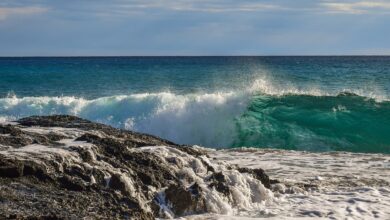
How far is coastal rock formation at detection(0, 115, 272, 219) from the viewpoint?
6.12 m

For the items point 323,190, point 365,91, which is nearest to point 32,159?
point 323,190

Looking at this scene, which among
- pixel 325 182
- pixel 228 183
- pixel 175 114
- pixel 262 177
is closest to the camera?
pixel 228 183

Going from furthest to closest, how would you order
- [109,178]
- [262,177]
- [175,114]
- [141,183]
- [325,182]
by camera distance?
[175,114] < [325,182] < [262,177] < [141,183] < [109,178]

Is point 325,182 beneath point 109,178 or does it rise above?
beneath

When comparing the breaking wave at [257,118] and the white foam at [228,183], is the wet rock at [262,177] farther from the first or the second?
the breaking wave at [257,118]

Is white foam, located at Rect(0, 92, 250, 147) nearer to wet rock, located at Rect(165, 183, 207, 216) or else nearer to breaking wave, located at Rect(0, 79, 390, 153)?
breaking wave, located at Rect(0, 79, 390, 153)

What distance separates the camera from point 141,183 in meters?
7.28

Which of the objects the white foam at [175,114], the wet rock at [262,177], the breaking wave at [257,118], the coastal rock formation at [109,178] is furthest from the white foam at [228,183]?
the white foam at [175,114]

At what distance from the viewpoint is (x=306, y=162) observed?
11.2 meters

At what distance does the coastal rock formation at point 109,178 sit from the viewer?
6117mm

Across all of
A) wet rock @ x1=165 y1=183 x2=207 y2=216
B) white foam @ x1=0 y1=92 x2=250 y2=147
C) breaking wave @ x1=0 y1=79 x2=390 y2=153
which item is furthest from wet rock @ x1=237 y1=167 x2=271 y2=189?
white foam @ x1=0 y1=92 x2=250 y2=147

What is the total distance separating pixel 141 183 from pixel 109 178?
389 mm

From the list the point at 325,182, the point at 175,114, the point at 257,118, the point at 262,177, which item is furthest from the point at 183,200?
the point at 257,118

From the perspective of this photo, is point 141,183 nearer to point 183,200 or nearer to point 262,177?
point 183,200
